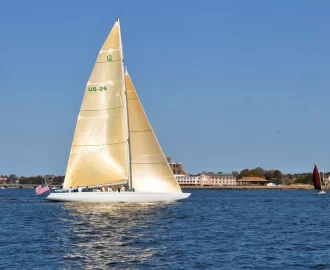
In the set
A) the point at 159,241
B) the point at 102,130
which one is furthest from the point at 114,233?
the point at 102,130

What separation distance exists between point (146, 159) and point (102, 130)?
5.46 metres

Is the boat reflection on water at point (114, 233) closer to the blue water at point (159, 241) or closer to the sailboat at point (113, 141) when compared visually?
the blue water at point (159, 241)

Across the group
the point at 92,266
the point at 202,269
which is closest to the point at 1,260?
the point at 92,266

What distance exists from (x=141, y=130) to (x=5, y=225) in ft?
73.3

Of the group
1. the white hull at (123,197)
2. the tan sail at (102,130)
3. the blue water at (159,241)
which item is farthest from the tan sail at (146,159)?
the blue water at (159,241)

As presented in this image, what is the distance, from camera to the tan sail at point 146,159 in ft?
231

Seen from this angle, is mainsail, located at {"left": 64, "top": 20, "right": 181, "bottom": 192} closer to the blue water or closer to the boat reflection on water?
the boat reflection on water

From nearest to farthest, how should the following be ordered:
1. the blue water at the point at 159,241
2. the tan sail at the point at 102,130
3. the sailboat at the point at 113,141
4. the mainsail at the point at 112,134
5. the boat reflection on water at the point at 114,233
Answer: the blue water at the point at 159,241, the boat reflection on water at the point at 114,233, the sailboat at the point at 113,141, the mainsail at the point at 112,134, the tan sail at the point at 102,130

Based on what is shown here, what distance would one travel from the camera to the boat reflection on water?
112 ft

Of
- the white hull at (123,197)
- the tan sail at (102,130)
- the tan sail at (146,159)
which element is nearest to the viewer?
the white hull at (123,197)

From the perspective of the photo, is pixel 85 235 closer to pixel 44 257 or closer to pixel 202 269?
pixel 44 257

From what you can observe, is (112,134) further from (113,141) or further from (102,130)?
(102,130)

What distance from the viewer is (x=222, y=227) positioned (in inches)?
1986

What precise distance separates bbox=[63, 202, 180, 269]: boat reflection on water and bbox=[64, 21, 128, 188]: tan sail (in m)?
4.55
